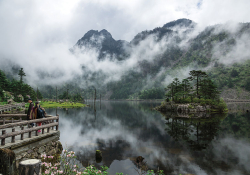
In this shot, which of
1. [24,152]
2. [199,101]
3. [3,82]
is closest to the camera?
[24,152]

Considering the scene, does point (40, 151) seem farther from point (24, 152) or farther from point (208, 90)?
point (208, 90)

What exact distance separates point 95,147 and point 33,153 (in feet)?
31.2

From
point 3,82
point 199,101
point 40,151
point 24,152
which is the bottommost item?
point 40,151

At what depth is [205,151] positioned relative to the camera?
1856 cm

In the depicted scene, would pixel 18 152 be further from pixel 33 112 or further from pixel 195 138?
pixel 195 138

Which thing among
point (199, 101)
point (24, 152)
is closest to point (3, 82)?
point (24, 152)

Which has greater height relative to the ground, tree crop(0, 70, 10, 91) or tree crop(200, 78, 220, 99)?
tree crop(0, 70, 10, 91)

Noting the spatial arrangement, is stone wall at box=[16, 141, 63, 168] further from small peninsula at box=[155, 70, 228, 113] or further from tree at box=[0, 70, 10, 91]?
tree at box=[0, 70, 10, 91]

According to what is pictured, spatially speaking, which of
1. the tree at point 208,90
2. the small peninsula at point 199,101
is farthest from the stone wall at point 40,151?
the tree at point 208,90

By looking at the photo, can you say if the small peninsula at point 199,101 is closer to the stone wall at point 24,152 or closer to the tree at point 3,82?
the stone wall at point 24,152

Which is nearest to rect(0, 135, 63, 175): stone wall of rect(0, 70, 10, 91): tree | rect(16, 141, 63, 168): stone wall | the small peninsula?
rect(16, 141, 63, 168): stone wall

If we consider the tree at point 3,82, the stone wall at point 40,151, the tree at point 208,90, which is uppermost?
the tree at point 3,82

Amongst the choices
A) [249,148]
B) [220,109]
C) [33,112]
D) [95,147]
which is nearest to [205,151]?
[249,148]

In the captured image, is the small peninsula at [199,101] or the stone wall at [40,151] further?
the small peninsula at [199,101]
